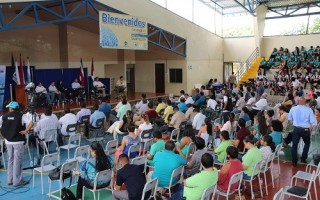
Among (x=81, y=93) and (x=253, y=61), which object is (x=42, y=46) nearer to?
(x=81, y=93)

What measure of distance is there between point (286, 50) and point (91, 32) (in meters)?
12.6

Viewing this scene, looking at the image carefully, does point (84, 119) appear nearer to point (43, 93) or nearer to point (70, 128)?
point (70, 128)

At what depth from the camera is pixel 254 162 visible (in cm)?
578

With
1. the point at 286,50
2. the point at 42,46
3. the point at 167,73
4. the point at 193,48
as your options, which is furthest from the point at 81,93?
the point at 286,50

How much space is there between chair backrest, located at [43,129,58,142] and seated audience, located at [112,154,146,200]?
3.90 meters

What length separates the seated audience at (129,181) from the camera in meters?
4.72

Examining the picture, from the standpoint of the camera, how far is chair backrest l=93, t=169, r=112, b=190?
204 inches

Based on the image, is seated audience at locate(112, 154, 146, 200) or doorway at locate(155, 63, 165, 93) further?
doorway at locate(155, 63, 165, 93)

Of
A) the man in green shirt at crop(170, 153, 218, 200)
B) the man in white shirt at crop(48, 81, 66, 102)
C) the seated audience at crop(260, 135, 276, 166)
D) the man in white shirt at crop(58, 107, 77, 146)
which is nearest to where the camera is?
the man in green shirt at crop(170, 153, 218, 200)

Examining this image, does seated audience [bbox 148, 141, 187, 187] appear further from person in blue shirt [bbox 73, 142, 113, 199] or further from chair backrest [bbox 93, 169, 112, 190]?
person in blue shirt [bbox 73, 142, 113, 199]

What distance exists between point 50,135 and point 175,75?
13.2m

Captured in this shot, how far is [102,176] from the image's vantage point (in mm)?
5266

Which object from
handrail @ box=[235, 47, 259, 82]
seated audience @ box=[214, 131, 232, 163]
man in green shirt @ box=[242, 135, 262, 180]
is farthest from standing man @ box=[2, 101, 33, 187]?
handrail @ box=[235, 47, 259, 82]

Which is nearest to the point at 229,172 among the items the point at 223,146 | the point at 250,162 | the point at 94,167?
the point at 250,162
